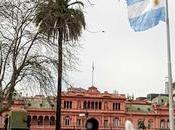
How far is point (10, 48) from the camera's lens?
2100 cm

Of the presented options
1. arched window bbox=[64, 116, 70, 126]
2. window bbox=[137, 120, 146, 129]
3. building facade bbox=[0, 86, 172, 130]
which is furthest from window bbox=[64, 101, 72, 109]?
window bbox=[137, 120, 146, 129]

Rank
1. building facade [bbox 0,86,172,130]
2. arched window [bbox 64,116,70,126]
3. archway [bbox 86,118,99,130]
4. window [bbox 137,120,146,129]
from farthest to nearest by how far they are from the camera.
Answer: window [bbox 137,120,146,129]
arched window [bbox 64,116,70,126]
building facade [bbox 0,86,172,130]
archway [bbox 86,118,99,130]

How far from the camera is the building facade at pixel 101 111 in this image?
384 ft

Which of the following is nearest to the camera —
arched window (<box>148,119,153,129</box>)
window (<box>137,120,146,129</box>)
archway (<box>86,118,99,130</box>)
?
archway (<box>86,118,99,130</box>)

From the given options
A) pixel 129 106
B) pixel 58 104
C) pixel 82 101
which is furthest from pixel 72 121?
pixel 58 104

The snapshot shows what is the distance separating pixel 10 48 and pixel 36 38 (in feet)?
6.78

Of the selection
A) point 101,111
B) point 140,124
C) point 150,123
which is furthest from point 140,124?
point 101,111

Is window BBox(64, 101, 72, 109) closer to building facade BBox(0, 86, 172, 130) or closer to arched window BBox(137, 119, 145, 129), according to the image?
building facade BBox(0, 86, 172, 130)

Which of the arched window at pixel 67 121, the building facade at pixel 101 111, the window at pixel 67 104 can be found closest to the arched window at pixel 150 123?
the building facade at pixel 101 111

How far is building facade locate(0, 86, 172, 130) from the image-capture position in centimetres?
11712

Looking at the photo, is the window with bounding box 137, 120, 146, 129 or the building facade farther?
the window with bounding box 137, 120, 146, 129

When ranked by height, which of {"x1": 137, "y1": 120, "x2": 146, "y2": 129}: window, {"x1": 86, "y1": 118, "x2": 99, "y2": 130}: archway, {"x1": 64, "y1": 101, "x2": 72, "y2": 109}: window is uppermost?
{"x1": 64, "y1": 101, "x2": 72, "y2": 109}: window

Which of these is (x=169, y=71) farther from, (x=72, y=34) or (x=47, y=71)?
(x=72, y=34)

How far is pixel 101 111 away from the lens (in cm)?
12238
